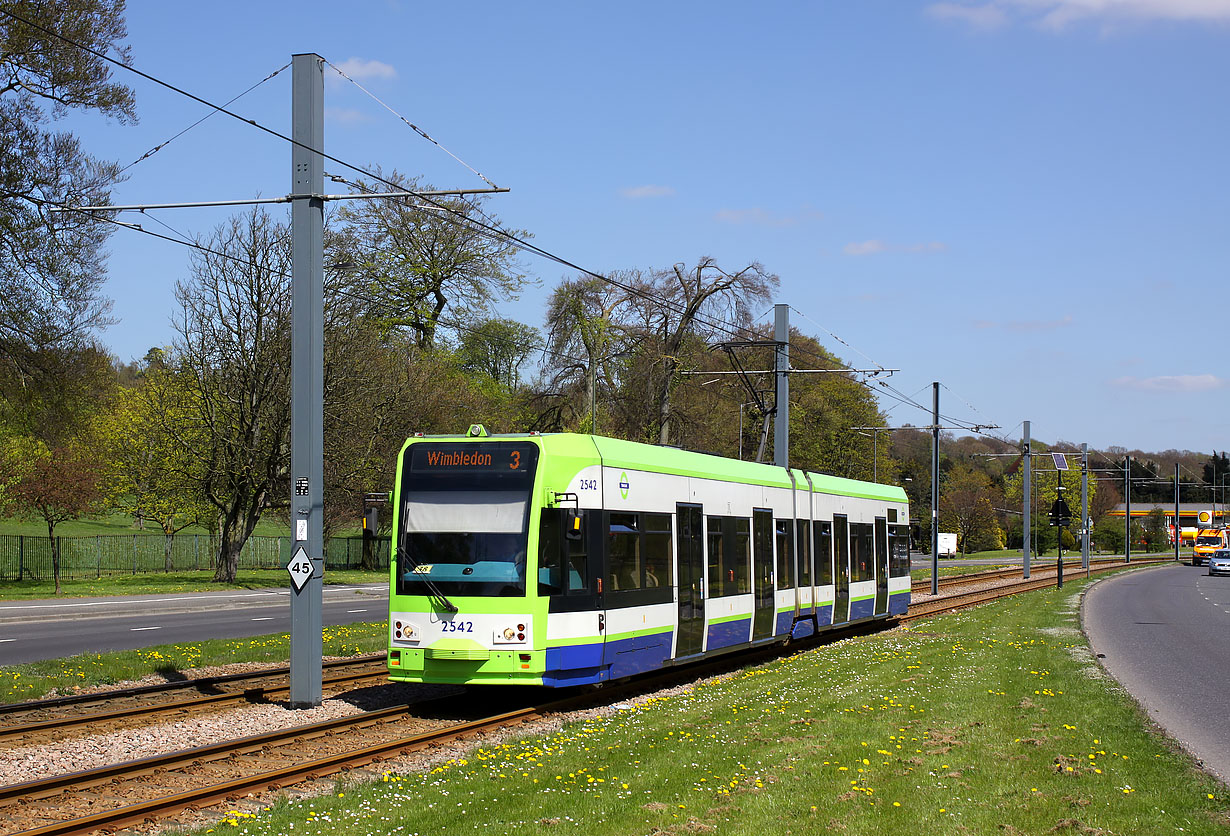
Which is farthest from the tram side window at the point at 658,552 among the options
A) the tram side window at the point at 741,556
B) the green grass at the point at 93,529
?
the green grass at the point at 93,529

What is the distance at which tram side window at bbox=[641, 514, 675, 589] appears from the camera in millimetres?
16188

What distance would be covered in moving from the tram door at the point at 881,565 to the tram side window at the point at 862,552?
→ 404mm

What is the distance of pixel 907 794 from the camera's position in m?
8.98

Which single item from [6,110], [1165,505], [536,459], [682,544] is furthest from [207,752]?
[1165,505]

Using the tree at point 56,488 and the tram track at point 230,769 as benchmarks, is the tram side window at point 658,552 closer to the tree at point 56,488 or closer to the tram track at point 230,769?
the tram track at point 230,769

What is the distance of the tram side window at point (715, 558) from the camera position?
17953 millimetres

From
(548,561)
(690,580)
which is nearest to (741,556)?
(690,580)

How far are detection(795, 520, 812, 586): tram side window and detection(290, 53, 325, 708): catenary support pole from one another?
1008cm

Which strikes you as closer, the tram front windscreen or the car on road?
the tram front windscreen

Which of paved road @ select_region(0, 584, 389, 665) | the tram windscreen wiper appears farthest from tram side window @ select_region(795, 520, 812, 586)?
paved road @ select_region(0, 584, 389, 665)

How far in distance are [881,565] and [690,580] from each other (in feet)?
38.1

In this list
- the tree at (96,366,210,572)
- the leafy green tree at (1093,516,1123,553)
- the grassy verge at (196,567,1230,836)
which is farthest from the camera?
the leafy green tree at (1093,516,1123,553)

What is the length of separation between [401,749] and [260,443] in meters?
30.5

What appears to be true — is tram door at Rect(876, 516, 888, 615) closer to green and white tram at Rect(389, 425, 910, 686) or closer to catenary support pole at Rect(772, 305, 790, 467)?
catenary support pole at Rect(772, 305, 790, 467)
